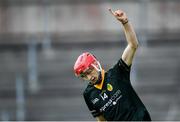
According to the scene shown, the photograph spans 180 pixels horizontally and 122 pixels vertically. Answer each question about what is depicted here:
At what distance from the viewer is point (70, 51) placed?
60.0ft

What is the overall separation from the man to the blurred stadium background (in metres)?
7.50

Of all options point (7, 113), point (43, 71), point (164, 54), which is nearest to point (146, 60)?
point (164, 54)

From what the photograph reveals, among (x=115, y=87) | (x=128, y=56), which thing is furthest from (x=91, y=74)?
(x=128, y=56)

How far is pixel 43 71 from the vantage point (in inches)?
691

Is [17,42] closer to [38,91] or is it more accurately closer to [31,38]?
[31,38]

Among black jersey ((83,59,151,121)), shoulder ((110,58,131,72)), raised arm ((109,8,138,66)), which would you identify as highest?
raised arm ((109,8,138,66))

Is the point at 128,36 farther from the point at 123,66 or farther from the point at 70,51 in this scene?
the point at 70,51

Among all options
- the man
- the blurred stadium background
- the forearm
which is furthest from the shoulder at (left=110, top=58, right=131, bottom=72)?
the blurred stadium background

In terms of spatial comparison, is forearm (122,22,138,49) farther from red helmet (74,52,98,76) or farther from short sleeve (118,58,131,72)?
red helmet (74,52,98,76)

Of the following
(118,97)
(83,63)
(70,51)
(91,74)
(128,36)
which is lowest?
(70,51)

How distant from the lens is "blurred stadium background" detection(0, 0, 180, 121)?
16.0 m

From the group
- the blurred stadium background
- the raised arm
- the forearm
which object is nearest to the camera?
the raised arm

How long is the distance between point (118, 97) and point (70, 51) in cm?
1103

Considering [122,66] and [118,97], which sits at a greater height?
[122,66]
